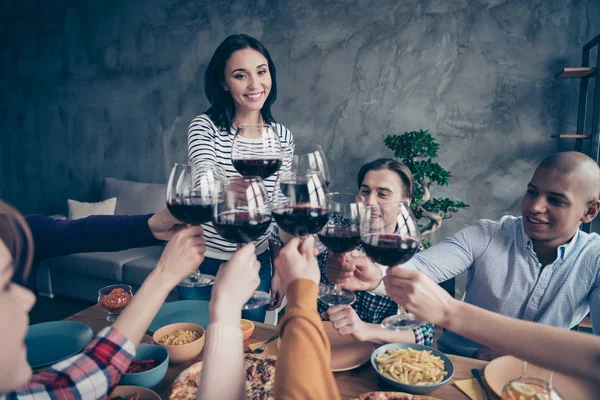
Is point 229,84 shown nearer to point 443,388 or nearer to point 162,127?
point 443,388

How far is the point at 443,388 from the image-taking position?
96cm

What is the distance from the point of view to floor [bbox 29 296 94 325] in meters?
3.18

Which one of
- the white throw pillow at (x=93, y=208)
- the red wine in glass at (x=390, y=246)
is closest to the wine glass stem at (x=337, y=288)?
the red wine in glass at (x=390, y=246)

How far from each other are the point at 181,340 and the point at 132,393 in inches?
9.2

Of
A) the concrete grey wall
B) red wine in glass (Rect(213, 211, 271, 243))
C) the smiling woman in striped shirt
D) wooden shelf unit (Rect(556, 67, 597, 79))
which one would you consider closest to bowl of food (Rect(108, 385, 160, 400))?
red wine in glass (Rect(213, 211, 271, 243))

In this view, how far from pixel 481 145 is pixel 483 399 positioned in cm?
274

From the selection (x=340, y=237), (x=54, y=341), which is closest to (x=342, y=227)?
(x=340, y=237)

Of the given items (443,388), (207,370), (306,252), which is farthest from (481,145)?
(207,370)

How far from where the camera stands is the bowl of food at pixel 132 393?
0.86 m

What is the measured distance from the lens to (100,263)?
11.0ft

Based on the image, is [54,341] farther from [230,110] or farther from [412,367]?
[230,110]

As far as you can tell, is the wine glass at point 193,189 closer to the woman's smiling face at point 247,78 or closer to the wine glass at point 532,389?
the wine glass at point 532,389

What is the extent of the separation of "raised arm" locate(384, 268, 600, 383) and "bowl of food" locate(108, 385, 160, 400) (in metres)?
0.59

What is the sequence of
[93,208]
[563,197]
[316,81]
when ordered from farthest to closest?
[93,208], [316,81], [563,197]
